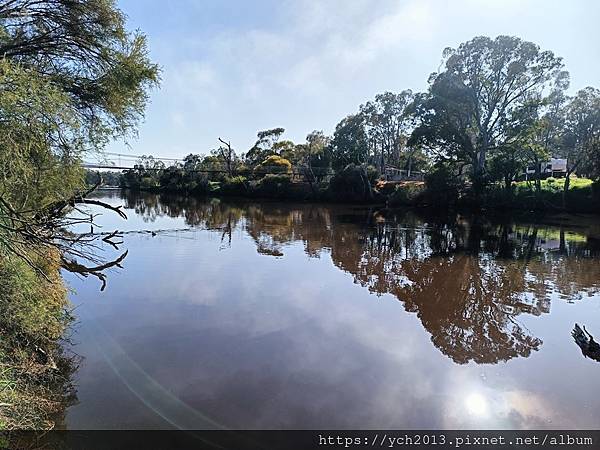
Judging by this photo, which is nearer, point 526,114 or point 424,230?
point 424,230

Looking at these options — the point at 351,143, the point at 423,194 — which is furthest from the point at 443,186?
the point at 351,143

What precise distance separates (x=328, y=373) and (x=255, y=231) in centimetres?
1613

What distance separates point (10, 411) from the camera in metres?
3.74

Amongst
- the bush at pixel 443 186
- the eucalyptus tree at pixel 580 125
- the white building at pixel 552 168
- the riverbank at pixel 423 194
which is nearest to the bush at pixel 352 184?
the riverbank at pixel 423 194

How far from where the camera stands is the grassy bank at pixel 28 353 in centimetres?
401

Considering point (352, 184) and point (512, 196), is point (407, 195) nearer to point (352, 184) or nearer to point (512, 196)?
point (352, 184)

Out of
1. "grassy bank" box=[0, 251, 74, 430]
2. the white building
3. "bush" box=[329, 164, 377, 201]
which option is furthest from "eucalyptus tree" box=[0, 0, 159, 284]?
the white building

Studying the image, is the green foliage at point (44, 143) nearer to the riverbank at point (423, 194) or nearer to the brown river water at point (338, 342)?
the brown river water at point (338, 342)

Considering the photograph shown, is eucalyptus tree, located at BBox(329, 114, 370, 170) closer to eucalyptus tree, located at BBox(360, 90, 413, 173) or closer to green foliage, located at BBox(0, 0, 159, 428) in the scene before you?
eucalyptus tree, located at BBox(360, 90, 413, 173)

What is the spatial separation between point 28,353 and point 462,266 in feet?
37.3

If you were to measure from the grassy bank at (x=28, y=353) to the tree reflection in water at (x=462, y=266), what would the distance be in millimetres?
5451

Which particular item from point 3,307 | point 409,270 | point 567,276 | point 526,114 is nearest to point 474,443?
point 3,307

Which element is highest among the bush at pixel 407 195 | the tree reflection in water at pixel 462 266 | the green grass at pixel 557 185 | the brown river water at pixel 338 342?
the green grass at pixel 557 185

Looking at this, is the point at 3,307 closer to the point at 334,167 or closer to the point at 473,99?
the point at 473,99
